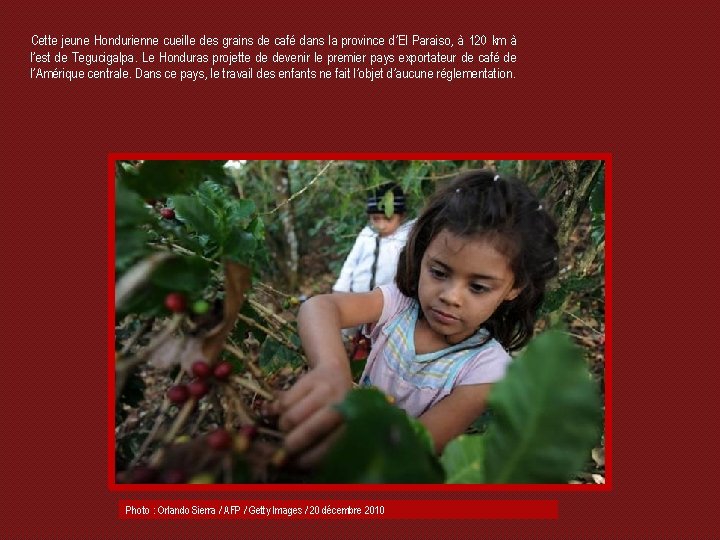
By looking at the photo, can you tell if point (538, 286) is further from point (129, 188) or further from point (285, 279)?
point (285, 279)

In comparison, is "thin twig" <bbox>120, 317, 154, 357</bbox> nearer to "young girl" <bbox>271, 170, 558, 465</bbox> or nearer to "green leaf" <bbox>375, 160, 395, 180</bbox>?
"young girl" <bbox>271, 170, 558, 465</bbox>

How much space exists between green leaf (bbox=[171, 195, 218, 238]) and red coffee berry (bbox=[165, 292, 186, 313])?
0.29m

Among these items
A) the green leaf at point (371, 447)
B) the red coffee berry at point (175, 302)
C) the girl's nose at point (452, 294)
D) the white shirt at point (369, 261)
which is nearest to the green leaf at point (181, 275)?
the red coffee berry at point (175, 302)

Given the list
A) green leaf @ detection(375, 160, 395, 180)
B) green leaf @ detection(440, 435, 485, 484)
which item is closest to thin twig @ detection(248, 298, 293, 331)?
green leaf @ detection(440, 435, 485, 484)

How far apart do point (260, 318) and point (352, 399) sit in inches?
29.7

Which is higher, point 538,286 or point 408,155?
point 408,155

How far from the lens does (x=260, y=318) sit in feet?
4.48

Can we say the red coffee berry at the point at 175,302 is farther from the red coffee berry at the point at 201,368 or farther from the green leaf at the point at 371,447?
the green leaf at the point at 371,447

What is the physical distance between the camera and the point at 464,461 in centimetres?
81

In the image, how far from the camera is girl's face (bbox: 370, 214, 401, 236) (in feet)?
10.8

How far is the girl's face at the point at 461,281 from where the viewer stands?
4.11 feet

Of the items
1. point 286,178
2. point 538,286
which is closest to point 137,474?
point 538,286

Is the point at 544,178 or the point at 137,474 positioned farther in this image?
the point at 544,178

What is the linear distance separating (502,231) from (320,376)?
0.70 meters
